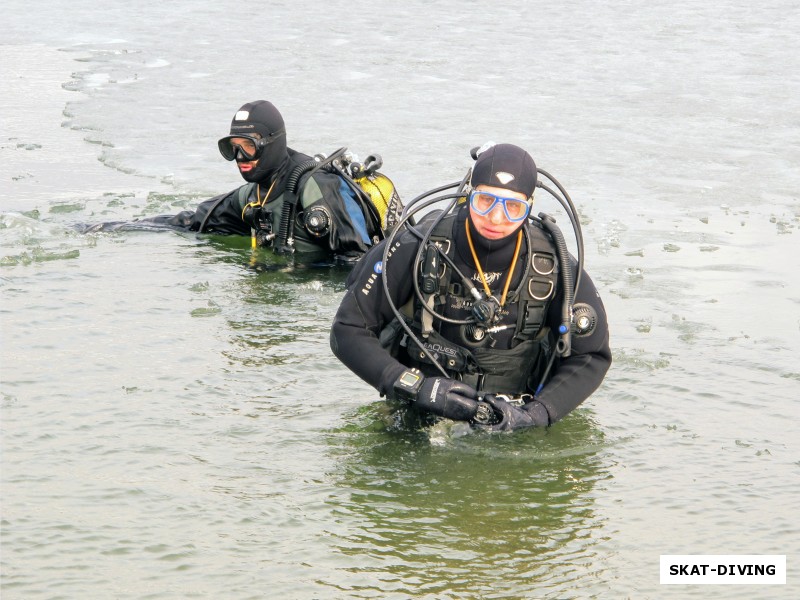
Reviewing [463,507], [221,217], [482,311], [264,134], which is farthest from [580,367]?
[221,217]

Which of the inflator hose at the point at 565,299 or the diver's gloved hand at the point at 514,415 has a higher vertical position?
the inflator hose at the point at 565,299

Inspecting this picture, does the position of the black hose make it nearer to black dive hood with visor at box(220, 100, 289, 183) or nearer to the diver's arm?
black dive hood with visor at box(220, 100, 289, 183)

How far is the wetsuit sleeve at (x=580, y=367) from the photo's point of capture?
4.58m

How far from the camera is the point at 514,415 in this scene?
4477 millimetres

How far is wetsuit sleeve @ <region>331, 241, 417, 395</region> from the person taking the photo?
181 inches

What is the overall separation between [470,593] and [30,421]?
2185 millimetres

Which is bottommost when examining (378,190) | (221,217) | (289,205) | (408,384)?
(408,384)

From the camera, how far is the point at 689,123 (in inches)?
448

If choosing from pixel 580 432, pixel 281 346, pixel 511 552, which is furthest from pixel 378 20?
pixel 511 552

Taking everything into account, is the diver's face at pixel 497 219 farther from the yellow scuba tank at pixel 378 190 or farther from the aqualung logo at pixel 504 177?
the yellow scuba tank at pixel 378 190

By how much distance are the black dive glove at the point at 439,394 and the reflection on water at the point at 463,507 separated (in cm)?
30

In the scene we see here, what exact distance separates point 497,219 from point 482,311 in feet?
1.18

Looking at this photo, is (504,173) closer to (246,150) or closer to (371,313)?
(371,313)

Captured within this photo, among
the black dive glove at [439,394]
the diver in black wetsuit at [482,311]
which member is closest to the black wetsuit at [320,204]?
the diver in black wetsuit at [482,311]
